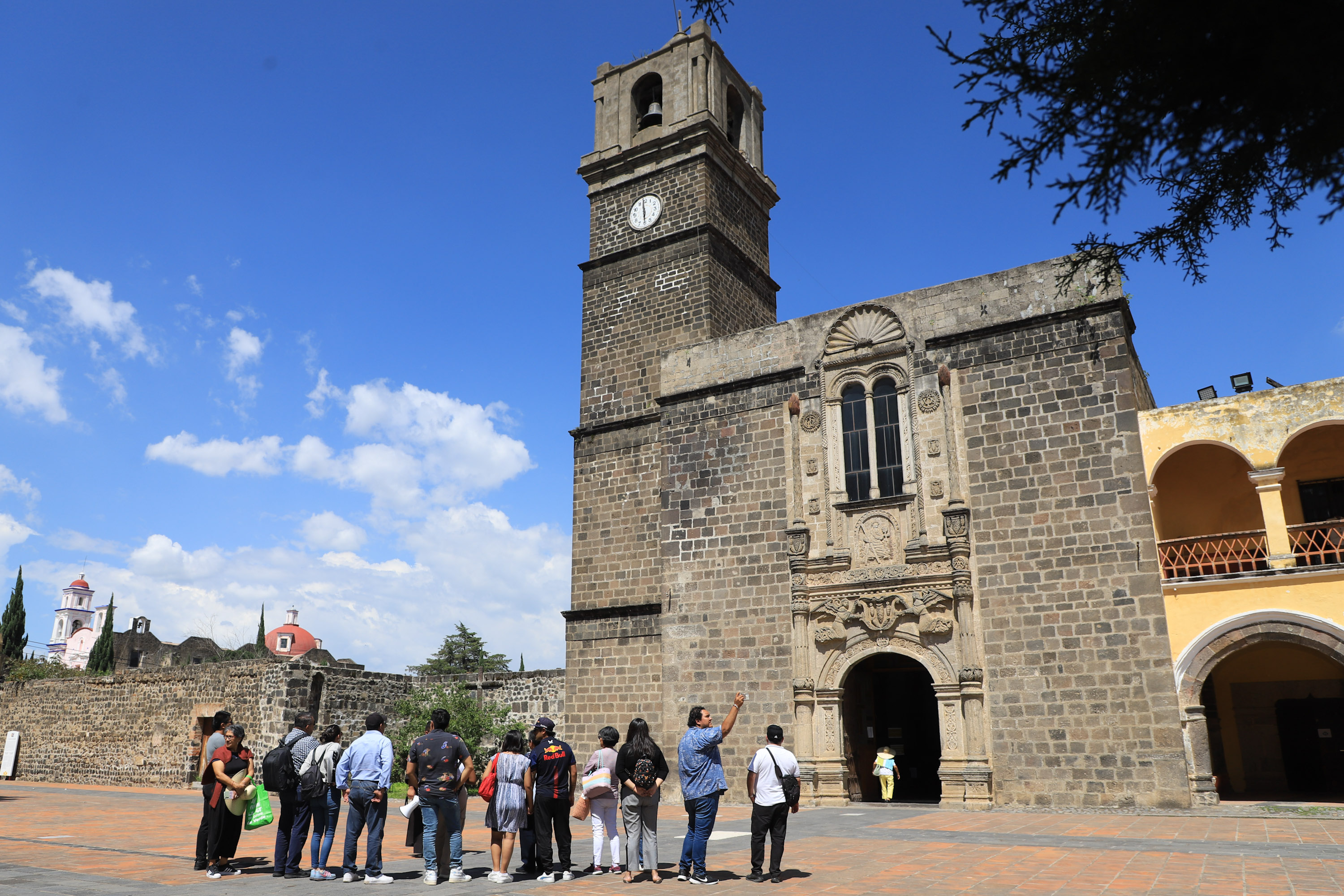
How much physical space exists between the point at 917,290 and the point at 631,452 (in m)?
6.87

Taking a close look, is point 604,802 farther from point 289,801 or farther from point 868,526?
point 868,526

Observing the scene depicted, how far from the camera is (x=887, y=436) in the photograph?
16016 millimetres

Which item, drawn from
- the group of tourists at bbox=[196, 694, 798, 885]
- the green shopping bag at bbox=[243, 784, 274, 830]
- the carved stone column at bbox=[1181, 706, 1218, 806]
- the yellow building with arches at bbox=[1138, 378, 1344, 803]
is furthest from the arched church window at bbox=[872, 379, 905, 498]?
the green shopping bag at bbox=[243, 784, 274, 830]

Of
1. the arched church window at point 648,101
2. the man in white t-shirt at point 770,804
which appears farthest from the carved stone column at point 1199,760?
the arched church window at point 648,101

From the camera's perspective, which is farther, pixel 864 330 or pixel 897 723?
pixel 897 723

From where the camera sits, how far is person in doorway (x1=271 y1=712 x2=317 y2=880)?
27.7 feet

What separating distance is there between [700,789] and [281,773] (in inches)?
154

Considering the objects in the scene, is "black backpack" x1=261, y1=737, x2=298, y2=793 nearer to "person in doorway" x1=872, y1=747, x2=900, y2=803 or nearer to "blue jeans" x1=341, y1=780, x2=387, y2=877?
"blue jeans" x1=341, y1=780, x2=387, y2=877

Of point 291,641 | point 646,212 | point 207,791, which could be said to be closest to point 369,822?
point 207,791

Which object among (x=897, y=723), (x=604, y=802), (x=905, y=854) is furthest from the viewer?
(x=897, y=723)

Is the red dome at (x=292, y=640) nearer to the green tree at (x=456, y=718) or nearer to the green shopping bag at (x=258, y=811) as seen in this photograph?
the green tree at (x=456, y=718)

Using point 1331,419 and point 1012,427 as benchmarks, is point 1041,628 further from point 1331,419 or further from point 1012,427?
point 1331,419

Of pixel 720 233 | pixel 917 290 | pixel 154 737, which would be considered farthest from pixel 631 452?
pixel 154 737

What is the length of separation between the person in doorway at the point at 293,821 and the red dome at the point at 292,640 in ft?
206
